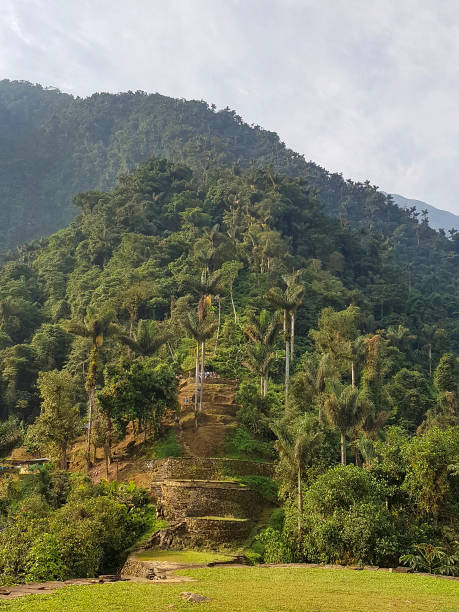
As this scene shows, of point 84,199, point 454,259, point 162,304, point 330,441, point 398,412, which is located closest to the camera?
point 330,441

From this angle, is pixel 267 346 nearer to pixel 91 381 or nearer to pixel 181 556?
pixel 91 381

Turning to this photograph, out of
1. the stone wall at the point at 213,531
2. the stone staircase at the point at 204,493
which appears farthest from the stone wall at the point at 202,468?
the stone wall at the point at 213,531

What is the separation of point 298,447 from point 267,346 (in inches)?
668

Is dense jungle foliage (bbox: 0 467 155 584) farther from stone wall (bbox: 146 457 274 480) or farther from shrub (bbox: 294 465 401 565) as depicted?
shrub (bbox: 294 465 401 565)

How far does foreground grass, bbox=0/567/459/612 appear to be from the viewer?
1236 centimetres

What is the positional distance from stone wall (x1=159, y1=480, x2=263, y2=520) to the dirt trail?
6610 mm

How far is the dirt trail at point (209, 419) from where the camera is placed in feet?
118

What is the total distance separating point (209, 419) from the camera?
39656 mm

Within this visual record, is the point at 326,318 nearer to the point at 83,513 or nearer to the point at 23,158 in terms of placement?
the point at 83,513

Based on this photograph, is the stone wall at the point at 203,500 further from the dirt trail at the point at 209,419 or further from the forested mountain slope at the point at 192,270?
the forested mountain slope at the point at 192,270

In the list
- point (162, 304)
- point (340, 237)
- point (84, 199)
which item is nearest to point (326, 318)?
point (162, 304)

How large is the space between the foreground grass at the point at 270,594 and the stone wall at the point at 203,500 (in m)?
9.04

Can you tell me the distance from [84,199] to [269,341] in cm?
5866

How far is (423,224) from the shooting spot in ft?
472
